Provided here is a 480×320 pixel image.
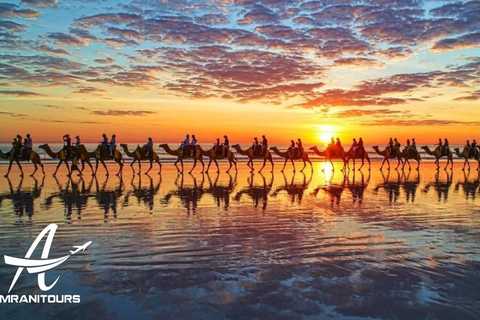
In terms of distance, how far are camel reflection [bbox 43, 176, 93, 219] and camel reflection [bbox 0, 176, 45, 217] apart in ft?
1.52

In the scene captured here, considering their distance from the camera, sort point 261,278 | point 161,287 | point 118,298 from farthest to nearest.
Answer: point 261,278 → point 161,287 → point 118,298

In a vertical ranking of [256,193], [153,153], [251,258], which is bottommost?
[251,258]

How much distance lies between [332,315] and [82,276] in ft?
11.1

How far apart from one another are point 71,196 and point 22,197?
1533 mm

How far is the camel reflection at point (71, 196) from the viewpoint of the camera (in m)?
11.1

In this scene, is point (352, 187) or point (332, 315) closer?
point (332, 315)

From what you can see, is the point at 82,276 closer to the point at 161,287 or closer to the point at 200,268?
the point at 161,287

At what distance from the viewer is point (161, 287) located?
5.23m

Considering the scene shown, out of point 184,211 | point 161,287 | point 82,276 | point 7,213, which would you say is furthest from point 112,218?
point 161,287

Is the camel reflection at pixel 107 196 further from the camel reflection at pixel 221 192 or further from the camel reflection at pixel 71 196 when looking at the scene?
the camel reflection at pixel 221 192

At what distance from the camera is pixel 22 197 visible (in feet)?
44.3

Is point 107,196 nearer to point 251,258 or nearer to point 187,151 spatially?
point 251,258

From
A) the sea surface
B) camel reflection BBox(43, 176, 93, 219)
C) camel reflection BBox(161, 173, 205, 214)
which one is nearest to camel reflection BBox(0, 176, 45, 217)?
the sea surface

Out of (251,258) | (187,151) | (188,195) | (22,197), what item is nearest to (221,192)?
(188,195)
